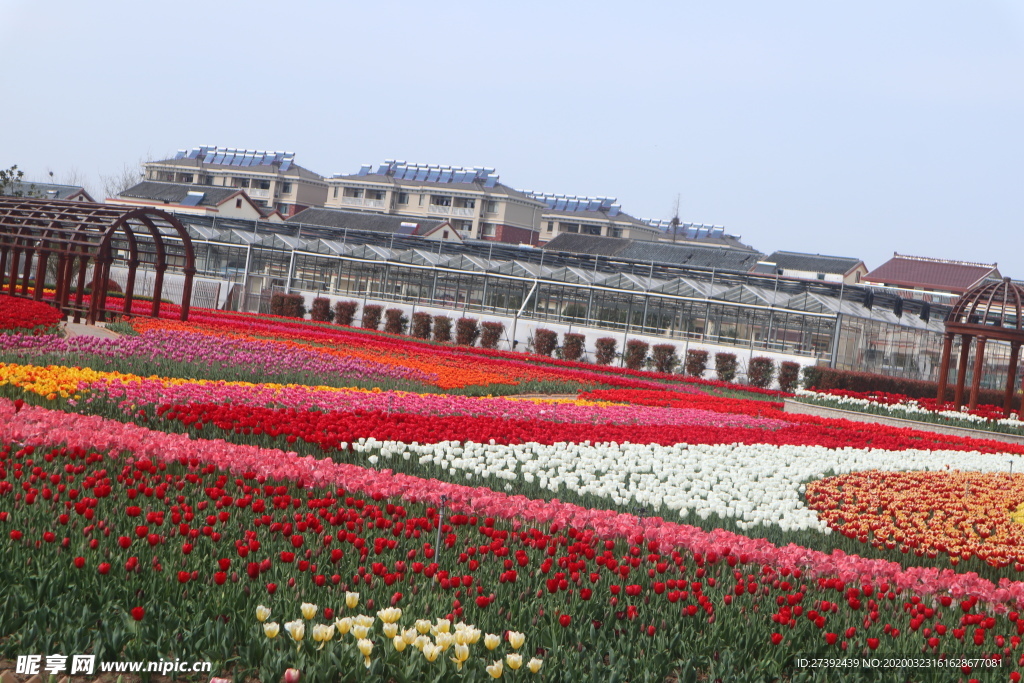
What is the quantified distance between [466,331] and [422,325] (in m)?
2.33

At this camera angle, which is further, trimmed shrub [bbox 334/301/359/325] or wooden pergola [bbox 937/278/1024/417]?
trimmed shrub [bbox 334/301/359/325]

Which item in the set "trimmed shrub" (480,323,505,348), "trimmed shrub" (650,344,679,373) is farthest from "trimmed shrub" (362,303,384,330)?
"trimmed shrub" (650,344,679,373)

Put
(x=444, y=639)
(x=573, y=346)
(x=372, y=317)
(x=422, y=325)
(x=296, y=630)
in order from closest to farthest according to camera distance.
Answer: (x=296, y=630) → (x=444, y=639) → (x=573, y=346) → (x=422, y=325) → (x=372, y=317)

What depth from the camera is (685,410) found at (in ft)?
60.3

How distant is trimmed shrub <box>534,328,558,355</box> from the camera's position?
129ft

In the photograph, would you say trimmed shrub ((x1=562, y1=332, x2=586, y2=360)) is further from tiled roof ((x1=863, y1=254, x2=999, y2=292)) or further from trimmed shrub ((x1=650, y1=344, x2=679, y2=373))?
tiled roof ((x1=863, y1=254, x2=999, y2=292))

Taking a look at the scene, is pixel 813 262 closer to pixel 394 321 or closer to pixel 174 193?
pixel 394 321

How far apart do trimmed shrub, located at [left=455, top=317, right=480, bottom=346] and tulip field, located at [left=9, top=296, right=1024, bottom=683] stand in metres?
26.8

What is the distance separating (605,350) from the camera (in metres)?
38.6

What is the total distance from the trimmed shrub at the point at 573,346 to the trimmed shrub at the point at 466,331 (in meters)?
3.78

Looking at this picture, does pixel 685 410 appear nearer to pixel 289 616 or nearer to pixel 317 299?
pixel 289 616

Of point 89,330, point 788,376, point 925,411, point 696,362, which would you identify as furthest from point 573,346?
point 89,330

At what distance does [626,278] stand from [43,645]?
38.4m

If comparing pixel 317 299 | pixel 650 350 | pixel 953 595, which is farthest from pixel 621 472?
pixel 317 299
